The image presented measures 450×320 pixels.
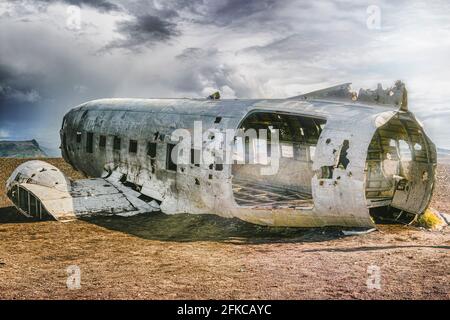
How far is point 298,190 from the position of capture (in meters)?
17.0

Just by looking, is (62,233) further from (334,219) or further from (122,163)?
(334,219)

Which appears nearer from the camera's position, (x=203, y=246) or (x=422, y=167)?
(x=203, y=246)

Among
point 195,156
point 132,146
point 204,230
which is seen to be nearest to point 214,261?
point 204,230

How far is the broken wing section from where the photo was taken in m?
14.4

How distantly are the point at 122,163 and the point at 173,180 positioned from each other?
11.4 feet

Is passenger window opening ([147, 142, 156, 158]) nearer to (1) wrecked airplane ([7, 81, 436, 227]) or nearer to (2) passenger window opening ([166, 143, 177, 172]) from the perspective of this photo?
(1) wrecked airplane ([7, 81, 436, 227])

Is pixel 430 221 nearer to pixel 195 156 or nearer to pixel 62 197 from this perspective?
pixel 195 156

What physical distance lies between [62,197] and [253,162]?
348 inches

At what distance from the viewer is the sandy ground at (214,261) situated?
712cm

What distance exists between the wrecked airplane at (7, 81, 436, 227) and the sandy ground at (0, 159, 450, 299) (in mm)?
784

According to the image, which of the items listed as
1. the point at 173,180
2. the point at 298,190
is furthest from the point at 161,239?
the point at 298,190

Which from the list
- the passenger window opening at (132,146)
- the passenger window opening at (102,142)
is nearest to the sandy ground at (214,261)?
the passenger window opening at (132,146)

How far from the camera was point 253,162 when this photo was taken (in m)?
19.9

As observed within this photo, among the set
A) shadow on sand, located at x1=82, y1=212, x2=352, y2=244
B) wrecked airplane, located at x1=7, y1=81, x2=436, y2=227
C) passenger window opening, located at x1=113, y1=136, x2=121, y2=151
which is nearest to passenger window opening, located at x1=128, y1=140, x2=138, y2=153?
wrecked airplane, located at x1=7, y1=81, x2=436, y2=227
